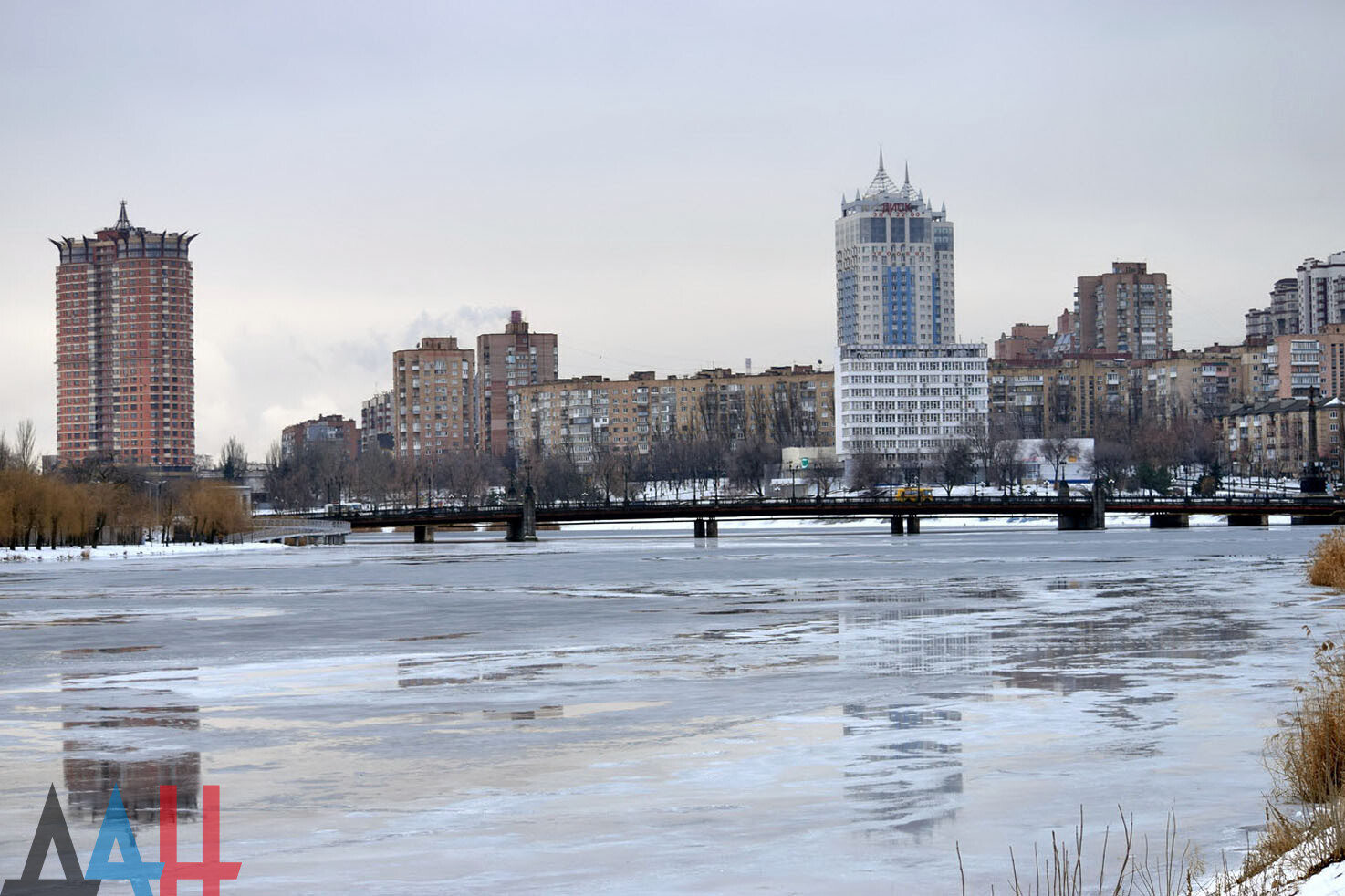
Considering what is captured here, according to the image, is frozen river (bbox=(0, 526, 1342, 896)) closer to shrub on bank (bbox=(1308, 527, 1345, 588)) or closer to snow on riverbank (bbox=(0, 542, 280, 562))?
shrub on bank (bbox=(1308, 527, 1345, 588))

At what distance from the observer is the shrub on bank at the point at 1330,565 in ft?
136

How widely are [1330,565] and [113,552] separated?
2589 inches

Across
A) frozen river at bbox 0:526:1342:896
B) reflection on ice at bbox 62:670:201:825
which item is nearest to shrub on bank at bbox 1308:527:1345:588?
frozen river at bbox 0:526:1342:896

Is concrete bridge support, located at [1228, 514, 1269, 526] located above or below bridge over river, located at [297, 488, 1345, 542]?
below

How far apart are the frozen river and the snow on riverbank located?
143 feet

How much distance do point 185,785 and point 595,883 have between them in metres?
5.59

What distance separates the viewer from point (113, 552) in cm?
8981

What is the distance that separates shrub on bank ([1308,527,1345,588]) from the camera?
41.6 metres

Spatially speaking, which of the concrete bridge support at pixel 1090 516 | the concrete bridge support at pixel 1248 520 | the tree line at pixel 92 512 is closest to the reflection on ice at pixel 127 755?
the tree line at pixel 92 512

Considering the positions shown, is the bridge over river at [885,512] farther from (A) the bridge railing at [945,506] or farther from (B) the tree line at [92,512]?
(B) the tree line at [92,512]

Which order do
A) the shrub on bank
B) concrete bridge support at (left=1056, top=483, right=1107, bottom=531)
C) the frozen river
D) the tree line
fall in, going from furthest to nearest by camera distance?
concrete bridge support at (left=1056, top=483, right=1107, bottom=531), the tree line, the shrub on bank, the frozen river

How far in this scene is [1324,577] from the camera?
1716 inches

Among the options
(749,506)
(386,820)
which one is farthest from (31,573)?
(749,506)

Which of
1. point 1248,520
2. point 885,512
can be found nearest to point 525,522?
point 885,512
